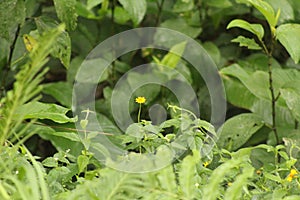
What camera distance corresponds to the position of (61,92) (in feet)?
7.72

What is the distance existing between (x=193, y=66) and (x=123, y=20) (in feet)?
1.14

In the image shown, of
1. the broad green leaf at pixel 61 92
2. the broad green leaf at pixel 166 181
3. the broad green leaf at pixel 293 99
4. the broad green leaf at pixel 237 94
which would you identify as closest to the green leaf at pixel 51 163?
Result: the broad green leaf at pixel 166 181

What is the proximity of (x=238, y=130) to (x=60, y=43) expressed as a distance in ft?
2.10

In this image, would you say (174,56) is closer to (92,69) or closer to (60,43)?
(92,69)

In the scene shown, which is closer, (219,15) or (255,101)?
(255,101)

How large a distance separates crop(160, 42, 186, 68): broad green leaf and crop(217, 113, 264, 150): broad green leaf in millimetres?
418

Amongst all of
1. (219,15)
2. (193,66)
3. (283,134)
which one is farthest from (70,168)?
(219,15)

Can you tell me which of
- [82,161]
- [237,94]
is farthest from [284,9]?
[82,161]

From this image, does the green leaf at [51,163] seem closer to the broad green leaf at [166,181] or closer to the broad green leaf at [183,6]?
the broad green leaf at [166,181]

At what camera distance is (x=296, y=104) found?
6.23 ft

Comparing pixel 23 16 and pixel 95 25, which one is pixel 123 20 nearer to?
pixel 95 25

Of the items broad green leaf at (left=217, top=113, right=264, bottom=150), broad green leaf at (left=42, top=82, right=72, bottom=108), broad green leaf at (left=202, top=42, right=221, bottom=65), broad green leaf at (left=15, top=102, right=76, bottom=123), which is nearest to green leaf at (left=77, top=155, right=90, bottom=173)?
broad green leaf at (left=15, top=102, right=76, bottom=123)

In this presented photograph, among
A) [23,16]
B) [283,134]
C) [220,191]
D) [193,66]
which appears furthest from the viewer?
[193,66]

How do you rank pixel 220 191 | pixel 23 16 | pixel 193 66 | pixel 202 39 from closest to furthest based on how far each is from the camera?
pixel 220 191 < pixel 23 16 < pixel 193 66 < pixel 202 39
